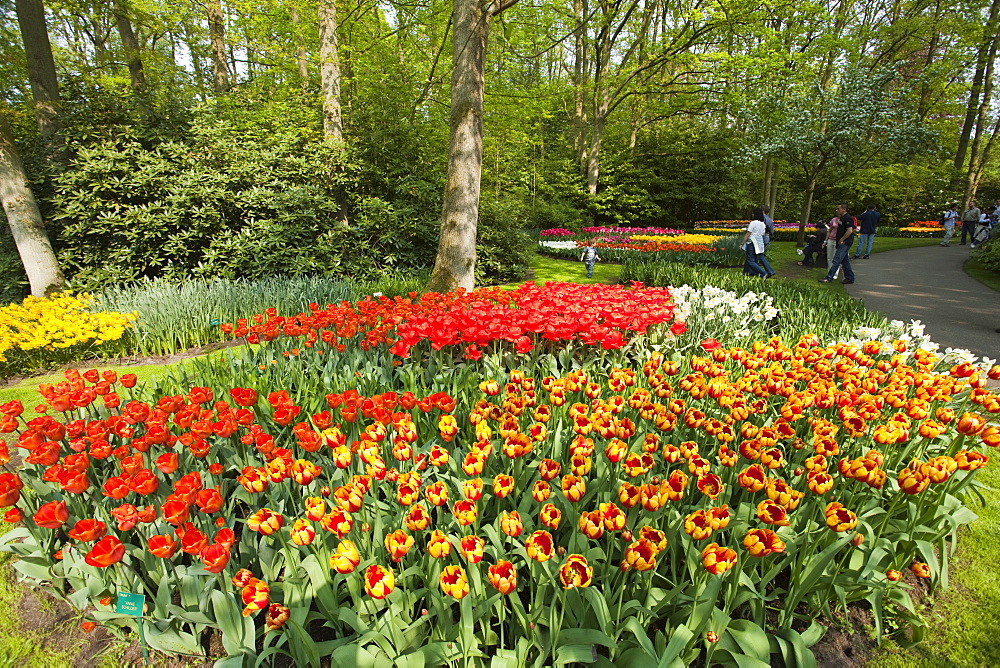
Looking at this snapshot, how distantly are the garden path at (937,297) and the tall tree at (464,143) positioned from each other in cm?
622

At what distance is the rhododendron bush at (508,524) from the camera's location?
1491 millimetres

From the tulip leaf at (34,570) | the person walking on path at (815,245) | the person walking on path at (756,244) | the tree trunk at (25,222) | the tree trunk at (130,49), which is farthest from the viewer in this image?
the person walking on path at (815,245)

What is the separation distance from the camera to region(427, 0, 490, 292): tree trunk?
6406 millimetres

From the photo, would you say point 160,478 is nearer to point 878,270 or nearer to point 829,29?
point 878,270

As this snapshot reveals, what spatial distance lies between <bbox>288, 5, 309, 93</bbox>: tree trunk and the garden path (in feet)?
43.0

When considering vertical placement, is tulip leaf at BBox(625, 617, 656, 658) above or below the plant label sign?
below

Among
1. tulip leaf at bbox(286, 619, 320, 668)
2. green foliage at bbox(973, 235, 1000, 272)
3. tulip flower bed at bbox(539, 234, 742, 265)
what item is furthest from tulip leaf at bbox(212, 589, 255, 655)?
green foliage at bbox(973, 235, 1000, 272)

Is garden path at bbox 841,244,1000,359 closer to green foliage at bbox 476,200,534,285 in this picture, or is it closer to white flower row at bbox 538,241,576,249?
green foliage at bbox 476,200,534,285

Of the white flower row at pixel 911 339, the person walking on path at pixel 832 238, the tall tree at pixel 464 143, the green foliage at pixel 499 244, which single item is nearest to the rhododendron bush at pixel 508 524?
the white flower row at pixel 911 339

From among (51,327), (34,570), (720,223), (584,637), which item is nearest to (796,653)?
(584,637)

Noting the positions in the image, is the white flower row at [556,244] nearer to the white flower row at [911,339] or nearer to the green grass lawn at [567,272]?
the green grass lawn at [567,272]

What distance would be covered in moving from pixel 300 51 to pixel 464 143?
10.8m

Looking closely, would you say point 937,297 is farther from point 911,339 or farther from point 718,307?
point 718,307

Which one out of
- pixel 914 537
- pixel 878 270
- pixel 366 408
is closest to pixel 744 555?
pixel 914 537
